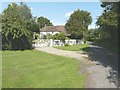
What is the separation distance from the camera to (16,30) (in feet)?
116

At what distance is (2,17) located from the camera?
36.0 meters

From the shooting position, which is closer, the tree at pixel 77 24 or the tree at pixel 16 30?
the tree at pixel 16 30

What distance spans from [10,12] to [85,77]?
23618 mm

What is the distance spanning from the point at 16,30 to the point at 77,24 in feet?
112

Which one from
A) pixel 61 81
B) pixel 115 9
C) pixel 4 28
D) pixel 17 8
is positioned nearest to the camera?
pixel 61 81

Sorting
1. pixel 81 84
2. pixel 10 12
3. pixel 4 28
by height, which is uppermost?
pixel 10 12

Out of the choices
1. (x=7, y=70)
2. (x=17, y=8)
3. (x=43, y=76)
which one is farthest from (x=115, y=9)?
(x=17, y=8)

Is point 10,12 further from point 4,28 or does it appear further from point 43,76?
point 43,76

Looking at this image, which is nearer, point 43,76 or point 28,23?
point 43,76

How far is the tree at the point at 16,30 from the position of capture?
35219 millimetres

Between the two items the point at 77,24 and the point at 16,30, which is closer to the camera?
the point at 16,30

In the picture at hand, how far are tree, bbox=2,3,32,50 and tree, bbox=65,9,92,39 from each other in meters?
29.6

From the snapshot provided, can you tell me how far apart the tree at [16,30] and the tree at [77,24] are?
29.6 m

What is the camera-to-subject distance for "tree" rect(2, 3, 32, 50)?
116ft
